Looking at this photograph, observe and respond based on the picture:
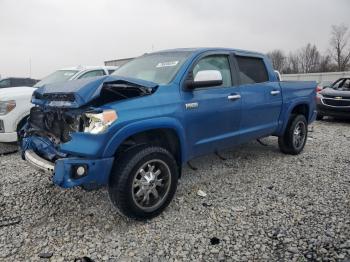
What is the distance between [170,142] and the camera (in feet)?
13.1

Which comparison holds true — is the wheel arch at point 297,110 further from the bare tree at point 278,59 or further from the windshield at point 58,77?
the bare tree at point 278,59

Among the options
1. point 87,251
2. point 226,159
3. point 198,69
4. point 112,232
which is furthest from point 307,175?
point 87,251

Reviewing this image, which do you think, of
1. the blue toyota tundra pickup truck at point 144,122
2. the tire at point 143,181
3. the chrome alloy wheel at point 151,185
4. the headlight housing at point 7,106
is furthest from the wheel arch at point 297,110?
the headlight housing at point 7,106

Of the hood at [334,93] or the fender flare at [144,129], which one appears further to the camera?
→ the hood at [334,93]

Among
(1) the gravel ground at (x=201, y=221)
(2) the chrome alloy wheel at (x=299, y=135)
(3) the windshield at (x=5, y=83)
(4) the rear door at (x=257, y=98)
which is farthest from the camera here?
(3) the windshield at (x=5, y=83)

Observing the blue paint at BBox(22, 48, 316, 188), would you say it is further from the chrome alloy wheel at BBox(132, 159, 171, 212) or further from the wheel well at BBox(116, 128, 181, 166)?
the chrome alloy wheel at BBox(132, 159, 171, 212)

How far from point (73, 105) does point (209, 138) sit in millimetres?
1750

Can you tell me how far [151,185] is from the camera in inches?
143

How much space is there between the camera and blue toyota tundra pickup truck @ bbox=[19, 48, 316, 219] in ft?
10.7

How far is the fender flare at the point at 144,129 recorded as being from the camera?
3256mm

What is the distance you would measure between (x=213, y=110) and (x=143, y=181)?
1332mm

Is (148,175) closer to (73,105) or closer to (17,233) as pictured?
(73,105)

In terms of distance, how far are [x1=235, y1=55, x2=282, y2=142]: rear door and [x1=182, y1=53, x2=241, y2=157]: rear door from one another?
211 millimetres

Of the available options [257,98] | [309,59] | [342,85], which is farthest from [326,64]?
[257,98]
